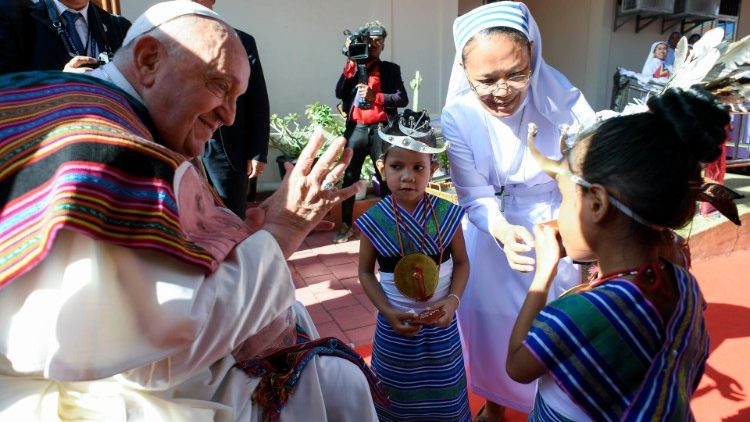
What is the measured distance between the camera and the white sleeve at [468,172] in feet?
7.89

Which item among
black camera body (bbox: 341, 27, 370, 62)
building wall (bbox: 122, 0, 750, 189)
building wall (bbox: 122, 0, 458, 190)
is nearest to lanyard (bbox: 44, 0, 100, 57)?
black camera body (bbox: 341, 27, 370, 62)

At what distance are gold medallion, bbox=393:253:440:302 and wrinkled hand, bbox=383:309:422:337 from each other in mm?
121

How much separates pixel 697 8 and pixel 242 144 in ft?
39.1

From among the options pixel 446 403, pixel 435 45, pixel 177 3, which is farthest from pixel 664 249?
pixel 435 45

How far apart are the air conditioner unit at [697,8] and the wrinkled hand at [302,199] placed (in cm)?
1275

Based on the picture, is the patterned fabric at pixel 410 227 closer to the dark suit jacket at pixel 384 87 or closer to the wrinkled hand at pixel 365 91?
the wrinkled hand at pixel 365 91

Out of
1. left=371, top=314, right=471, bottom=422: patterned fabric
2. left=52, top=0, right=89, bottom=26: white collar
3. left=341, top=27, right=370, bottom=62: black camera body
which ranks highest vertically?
left=52, top=0, right=89, bottom=26: white collar

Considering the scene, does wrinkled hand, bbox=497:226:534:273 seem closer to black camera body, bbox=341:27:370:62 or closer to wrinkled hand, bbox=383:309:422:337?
wrinkled hand, bbox=383:309:422:337

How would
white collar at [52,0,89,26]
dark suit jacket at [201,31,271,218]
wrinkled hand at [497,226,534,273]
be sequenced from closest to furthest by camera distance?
wrinkled hand at [497,226,534,273], white collar at [52,0,89,26], dark suit jacket at [201,31,271,218]

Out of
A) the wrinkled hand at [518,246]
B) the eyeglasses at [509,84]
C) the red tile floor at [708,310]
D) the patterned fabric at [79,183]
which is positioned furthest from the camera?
the red tile floor at [708,310]

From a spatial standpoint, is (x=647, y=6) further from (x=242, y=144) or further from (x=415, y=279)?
(x=415, y=279)

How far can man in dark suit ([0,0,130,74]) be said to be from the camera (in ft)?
8.29

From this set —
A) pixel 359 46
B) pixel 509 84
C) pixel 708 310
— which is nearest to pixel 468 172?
pixel 509 84

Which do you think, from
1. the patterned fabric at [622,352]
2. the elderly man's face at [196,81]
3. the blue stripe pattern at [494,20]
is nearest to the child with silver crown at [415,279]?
the blue stripe pattern at [494,20]
